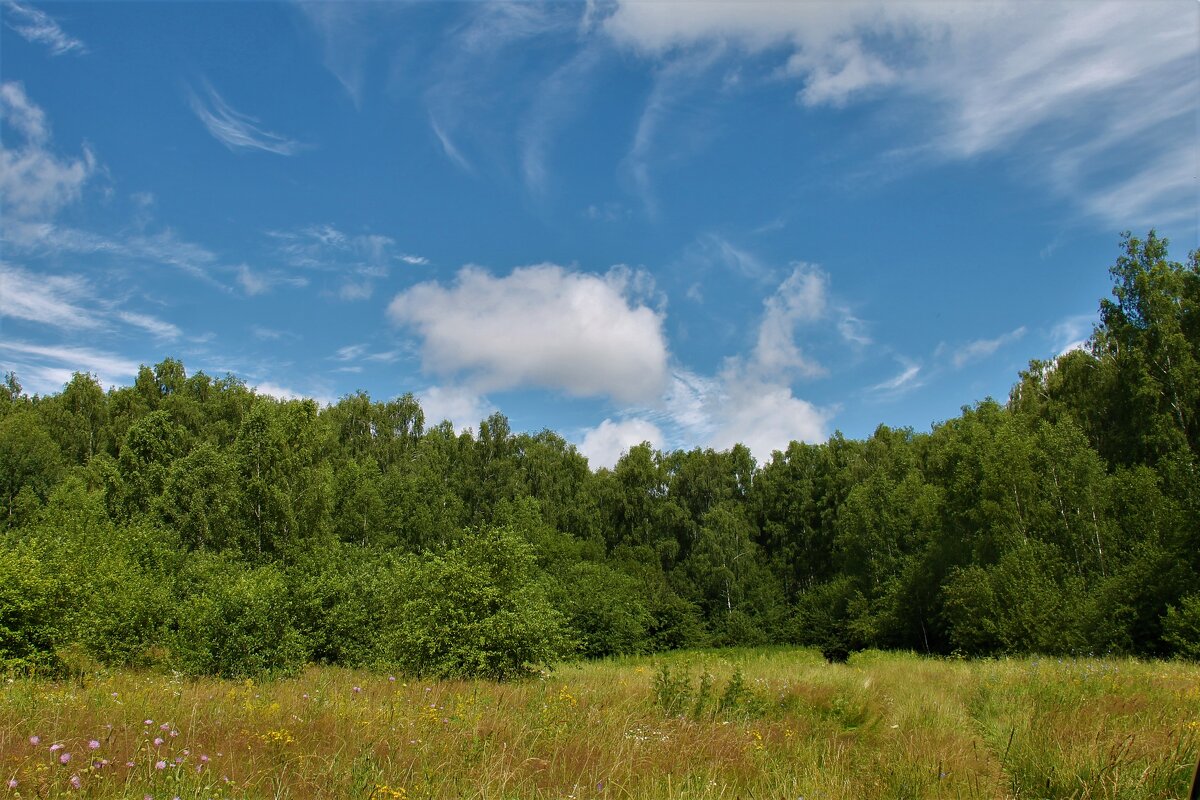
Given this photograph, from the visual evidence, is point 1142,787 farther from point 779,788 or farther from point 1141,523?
point 1141,523

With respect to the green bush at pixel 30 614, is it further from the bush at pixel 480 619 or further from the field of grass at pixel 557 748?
the field of grass at pixel 557 748

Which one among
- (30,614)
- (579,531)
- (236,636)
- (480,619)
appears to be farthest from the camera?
(579,531)

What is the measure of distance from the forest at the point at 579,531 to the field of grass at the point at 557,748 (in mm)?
9150

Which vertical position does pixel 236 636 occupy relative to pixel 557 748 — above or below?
below

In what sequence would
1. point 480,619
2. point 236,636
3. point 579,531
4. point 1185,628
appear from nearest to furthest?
point 480,619
point 236,636
point 1185,628
point 579,531

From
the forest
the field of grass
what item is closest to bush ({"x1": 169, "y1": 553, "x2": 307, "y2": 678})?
the forest

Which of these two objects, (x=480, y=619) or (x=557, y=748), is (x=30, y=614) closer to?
(x=480, y=619)

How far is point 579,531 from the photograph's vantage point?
6362cm

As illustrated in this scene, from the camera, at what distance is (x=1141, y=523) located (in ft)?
101

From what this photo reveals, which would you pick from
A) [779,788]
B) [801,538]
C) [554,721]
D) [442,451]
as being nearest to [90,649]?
[554,721]

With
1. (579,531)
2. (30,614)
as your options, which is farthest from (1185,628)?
(579,531)

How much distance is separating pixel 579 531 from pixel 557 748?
192 feet

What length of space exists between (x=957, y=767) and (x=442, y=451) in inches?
2393

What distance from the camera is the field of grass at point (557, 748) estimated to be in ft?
15.2
